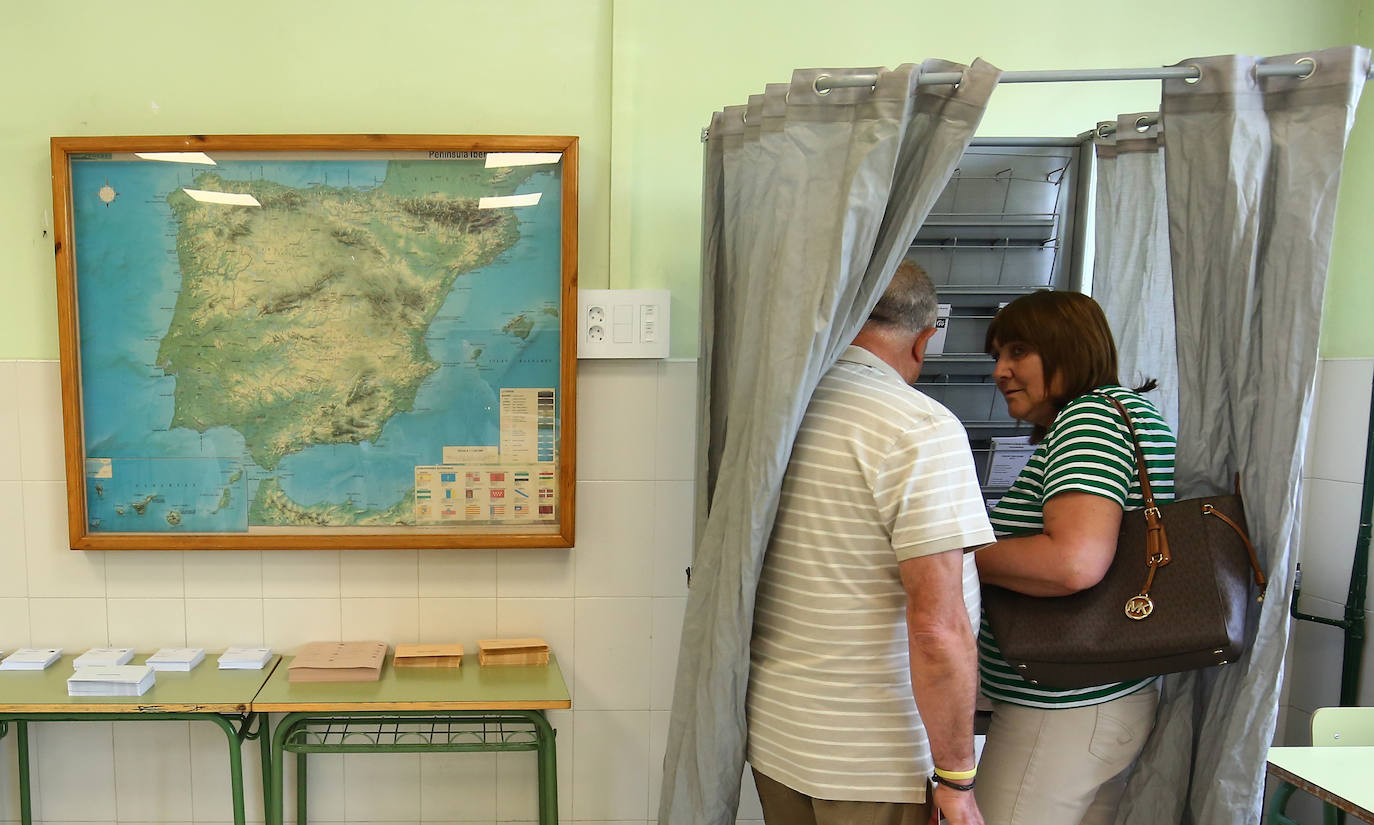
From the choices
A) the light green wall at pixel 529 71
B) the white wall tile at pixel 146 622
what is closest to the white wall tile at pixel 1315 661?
the light green wall at pixel 529 71

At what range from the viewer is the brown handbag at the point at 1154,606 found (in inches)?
49.9

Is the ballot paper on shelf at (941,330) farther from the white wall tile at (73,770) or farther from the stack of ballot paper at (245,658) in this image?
the white wall tile at (73,770)

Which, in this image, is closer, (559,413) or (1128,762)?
(1128,762)

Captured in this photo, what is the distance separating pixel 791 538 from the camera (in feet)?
4.34

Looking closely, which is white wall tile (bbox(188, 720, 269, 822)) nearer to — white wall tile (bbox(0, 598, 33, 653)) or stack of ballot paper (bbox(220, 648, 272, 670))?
stack of ballot paper (bbox(220, 648, 272, 670))

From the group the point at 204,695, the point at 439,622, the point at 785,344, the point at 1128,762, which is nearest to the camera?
the point at 785,344

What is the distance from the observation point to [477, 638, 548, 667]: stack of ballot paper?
6.35 feet

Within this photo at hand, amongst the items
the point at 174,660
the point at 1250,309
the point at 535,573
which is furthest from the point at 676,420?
the point at 174,660

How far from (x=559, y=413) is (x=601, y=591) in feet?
1.57

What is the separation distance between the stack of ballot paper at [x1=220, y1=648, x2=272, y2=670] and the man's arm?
5.06 feet

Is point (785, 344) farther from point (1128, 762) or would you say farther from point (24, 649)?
point (24, 649)

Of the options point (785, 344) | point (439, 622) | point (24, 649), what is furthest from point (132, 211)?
point (785, 344)

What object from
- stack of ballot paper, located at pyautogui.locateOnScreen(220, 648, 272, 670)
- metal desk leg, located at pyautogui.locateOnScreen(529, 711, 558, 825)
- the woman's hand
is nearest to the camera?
the woman's hand

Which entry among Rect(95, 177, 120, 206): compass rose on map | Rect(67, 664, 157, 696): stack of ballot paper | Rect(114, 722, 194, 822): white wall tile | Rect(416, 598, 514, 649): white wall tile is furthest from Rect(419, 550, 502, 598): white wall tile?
Rect(95, 177, 120, 206): compass rose on map
